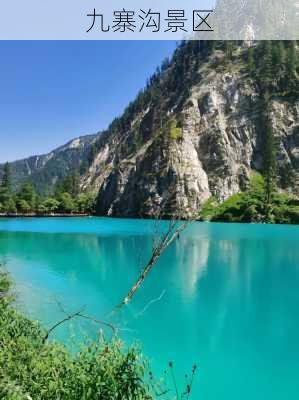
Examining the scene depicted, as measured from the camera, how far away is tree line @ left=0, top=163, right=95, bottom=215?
155500 millimetres

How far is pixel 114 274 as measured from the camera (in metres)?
39.4

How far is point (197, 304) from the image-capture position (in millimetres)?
27938

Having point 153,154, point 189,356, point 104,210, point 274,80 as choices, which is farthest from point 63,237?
point 274,80

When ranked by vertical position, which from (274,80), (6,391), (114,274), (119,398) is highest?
(274,80)

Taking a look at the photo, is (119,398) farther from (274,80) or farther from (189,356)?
(274,80)

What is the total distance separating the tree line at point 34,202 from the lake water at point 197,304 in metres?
103

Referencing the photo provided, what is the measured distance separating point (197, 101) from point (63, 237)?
91.7 metres

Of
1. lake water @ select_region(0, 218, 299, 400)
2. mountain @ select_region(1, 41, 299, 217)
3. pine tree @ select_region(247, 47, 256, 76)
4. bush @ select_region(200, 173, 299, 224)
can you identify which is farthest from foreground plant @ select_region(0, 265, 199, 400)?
pine tree @ select_region(247, 47, 256, 76)

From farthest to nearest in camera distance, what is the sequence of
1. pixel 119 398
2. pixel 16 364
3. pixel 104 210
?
pixel 104 210
pixel 16 364
pixel 119 398

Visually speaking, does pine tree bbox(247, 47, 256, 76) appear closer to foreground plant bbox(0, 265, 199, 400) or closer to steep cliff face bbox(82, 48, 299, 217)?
steep cliff face bbox(82, 48, 299, 217)

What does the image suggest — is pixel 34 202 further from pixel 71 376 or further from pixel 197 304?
pixel 71 376

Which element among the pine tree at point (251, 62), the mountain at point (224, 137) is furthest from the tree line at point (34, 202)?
the pine tree at point (251, 62)

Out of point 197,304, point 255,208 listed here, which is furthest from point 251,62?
point 197,304

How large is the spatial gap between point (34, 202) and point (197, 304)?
470 ft
